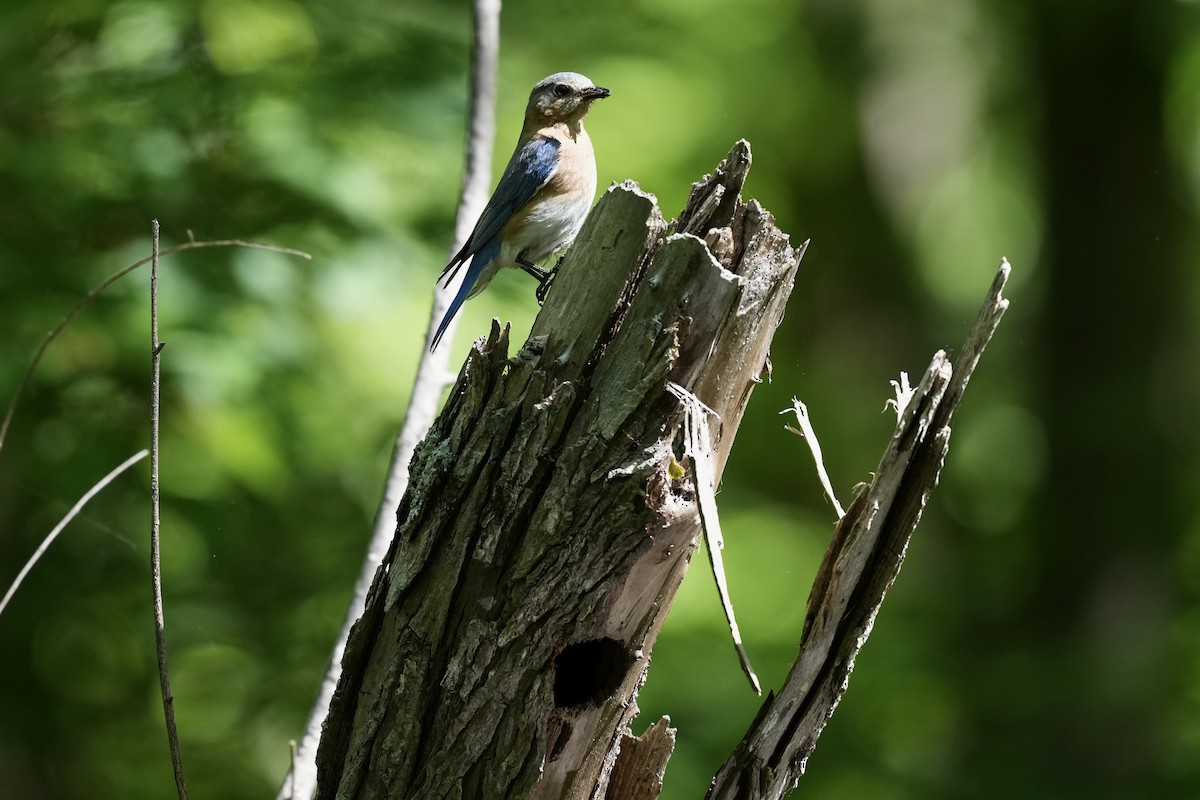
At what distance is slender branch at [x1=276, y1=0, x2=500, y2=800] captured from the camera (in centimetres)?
301

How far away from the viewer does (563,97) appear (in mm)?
4469

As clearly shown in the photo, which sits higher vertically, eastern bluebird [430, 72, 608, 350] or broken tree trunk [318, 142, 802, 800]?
eastern bluebird [430, 72, 608, 350]

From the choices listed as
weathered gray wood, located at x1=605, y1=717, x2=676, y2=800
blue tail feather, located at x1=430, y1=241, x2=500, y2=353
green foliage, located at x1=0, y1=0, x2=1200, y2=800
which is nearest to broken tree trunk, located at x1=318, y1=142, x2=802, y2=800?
weathered gray wood, located at x1=605, y1=717, x2=676, y2=800

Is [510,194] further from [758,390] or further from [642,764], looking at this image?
[758,390]

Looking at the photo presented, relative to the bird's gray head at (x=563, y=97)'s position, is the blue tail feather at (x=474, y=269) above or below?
below

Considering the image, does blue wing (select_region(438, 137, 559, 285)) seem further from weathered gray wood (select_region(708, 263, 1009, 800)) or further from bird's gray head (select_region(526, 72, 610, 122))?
weathered gray wood (select_region(708, 263, 1009, 800))

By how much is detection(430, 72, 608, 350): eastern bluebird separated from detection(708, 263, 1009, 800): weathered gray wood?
6.43 ft

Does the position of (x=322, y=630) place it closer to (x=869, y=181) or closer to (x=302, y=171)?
(x=302, y=171)

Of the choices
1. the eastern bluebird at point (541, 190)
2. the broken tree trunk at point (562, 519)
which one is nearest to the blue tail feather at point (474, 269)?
the eastern bluebird at point (541, 190)

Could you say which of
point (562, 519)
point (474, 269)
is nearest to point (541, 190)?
point (474, 269)

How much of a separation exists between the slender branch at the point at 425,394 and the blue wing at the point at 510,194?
0.16 meters

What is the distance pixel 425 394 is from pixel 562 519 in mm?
1338

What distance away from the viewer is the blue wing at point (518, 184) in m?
4.07

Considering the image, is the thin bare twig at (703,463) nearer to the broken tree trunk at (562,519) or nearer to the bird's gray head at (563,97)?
the broken tree trunk at (562,519)
